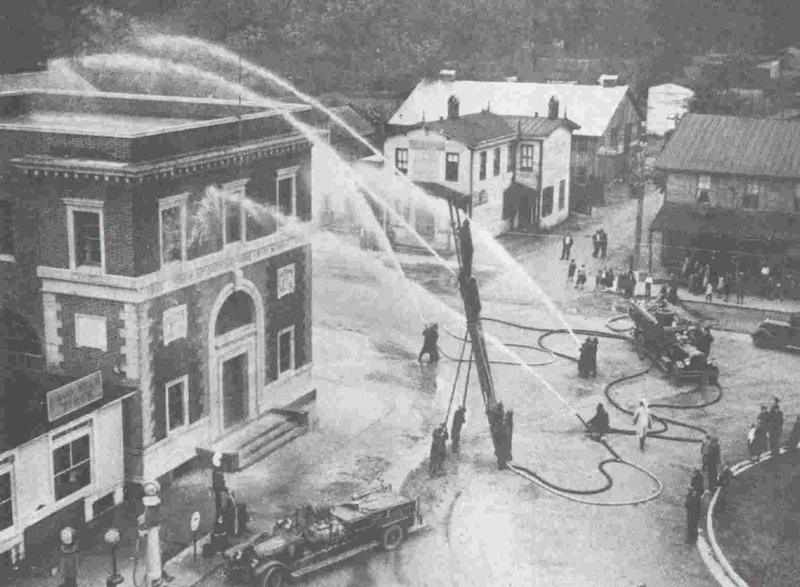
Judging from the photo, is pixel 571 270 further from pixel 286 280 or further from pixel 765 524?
pixel 765 524

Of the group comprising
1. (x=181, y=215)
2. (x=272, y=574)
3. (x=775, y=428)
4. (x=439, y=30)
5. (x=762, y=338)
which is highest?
(x=439, y=30)

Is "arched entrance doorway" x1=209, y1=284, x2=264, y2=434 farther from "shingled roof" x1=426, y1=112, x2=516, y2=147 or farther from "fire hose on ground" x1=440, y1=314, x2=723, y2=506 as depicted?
"shingled roof" x1=426, y1=112, x2=516, y2=147

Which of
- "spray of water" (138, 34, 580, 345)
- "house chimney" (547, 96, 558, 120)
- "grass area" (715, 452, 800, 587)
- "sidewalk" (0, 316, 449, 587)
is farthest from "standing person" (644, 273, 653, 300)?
"house chimney" (547, 96, 558, 120)

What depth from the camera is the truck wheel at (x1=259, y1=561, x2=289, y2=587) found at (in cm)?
2498

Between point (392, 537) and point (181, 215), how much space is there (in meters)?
11.2

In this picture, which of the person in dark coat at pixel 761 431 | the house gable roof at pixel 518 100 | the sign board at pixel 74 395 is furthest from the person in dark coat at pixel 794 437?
the house gable roof at pixel 518 100

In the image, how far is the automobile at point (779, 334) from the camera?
46.5 metres

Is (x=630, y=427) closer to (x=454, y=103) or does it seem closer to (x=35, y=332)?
(x=35, y=332)

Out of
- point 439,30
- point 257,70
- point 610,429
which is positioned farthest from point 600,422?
point 439,30

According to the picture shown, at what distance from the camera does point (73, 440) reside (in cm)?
2859

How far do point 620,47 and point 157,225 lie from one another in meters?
96.6

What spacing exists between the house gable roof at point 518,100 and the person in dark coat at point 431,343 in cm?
3868

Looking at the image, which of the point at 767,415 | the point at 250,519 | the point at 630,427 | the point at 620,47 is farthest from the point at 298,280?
the point at 620,47

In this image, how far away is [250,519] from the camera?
29.8 m
